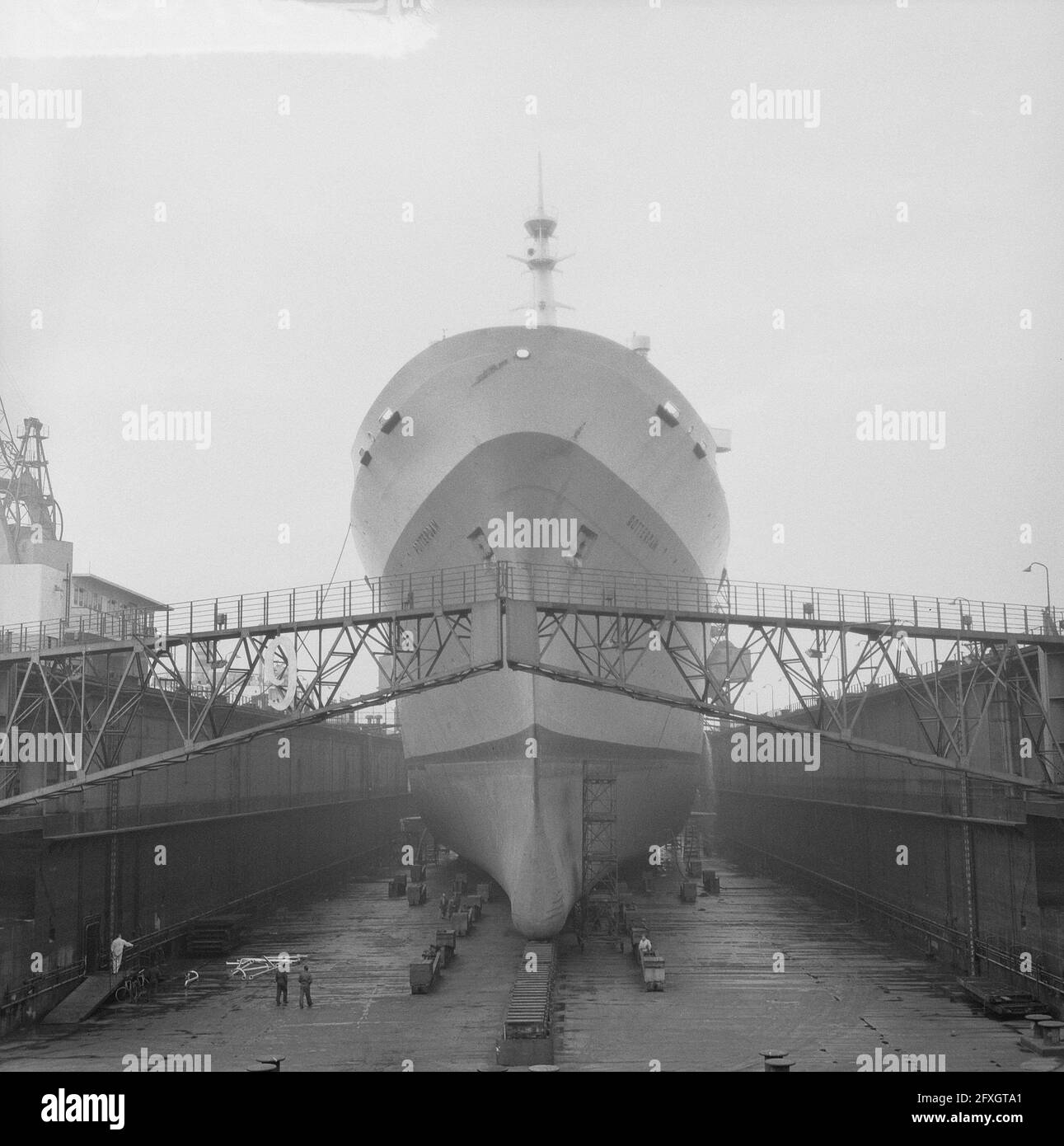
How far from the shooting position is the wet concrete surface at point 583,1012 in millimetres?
18328

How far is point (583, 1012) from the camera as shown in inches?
835

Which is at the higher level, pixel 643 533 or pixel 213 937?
pixel 643 533

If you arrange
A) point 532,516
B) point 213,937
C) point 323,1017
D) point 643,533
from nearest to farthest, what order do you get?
point 323,1017 → point 532,516 → point 643,533 → point 213,937

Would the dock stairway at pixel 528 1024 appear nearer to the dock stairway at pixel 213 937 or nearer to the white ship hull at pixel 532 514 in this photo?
the white ship hull at pixel 532 514

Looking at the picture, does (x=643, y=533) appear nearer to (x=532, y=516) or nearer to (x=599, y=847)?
(x=532, y=516)

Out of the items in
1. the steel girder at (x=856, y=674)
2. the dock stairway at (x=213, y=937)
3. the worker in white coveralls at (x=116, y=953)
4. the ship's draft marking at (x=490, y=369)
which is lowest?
the dock stairway at (x=213, y=937)

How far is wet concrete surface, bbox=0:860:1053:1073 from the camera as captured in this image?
1833 centimetres

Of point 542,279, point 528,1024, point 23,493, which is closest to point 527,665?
point 528,1024

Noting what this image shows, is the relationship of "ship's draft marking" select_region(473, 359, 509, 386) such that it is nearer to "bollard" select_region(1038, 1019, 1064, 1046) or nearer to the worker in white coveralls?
the worker in white coveralls

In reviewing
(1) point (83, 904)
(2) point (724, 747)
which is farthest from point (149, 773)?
(2) point (724, 747)

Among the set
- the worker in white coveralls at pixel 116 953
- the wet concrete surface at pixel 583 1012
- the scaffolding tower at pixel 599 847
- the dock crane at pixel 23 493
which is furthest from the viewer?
the dock crane at pixel 23 493

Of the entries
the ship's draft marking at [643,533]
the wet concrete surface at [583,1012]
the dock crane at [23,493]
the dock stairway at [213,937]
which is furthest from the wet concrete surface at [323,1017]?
the dock crane at [23,493]

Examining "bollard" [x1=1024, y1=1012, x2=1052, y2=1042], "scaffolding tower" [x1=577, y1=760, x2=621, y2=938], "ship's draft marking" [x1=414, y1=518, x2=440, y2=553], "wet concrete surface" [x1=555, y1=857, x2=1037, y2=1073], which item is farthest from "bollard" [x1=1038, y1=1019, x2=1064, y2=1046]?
"ship's draft marking" [x1=414, y1=518, x2=440, y2=553]
